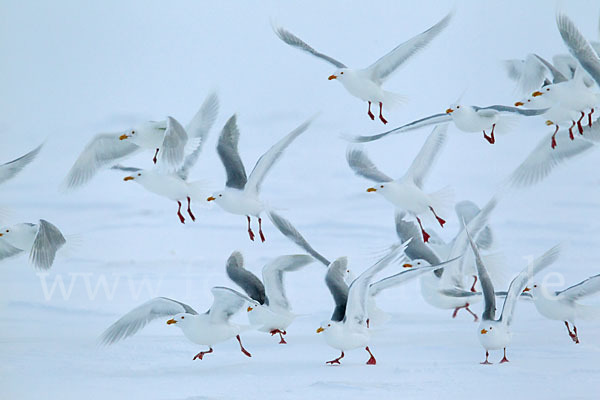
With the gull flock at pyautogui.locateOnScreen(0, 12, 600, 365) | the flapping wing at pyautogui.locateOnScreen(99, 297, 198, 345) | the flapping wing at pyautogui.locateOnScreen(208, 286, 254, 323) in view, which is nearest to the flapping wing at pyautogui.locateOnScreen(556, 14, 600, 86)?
the gull flock at pyautogui.locateOnScreen(0, 12, 600, 365)

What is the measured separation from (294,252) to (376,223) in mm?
248

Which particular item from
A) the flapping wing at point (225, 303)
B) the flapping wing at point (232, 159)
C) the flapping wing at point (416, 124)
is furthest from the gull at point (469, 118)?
the flapping wing at point (225, 303)

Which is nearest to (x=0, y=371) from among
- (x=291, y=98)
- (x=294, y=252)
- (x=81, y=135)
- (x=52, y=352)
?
(x=52, y=352)

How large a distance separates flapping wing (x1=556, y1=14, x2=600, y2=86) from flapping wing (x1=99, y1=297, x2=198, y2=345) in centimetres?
128

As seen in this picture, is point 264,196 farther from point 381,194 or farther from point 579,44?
point 579,44

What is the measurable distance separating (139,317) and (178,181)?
1.28 ft

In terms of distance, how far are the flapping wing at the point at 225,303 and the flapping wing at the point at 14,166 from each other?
0.63 metres

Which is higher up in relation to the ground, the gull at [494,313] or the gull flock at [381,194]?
the gull flock at [381,194]

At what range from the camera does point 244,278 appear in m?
2.23

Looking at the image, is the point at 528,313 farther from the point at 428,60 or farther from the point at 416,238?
the point at 428,60

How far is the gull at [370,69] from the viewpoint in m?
2.25

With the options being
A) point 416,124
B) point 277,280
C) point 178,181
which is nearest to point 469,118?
point 416,124

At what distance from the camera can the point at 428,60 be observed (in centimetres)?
228

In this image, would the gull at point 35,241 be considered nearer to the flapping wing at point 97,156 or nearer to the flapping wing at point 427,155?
the flapping wing at point 97,156
